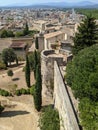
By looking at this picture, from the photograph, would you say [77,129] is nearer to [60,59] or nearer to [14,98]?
[60,59]

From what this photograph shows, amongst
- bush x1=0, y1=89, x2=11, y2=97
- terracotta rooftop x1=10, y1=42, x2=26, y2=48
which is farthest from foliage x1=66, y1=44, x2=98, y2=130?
terracotta rooftop x1=10, y1=42, x2=26, y2=48

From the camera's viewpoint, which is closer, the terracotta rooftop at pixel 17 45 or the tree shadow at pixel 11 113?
the tree shadow at pixel 11 113

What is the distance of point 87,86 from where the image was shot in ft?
43.0

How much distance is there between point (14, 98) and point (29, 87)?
3.11 m

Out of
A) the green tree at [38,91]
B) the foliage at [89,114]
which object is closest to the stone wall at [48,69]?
the green tree at [38,91]

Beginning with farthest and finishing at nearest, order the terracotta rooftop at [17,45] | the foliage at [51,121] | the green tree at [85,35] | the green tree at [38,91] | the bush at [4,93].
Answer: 1. the terracotta rooftop at [17,45]
2. the bush at [4,93]
3. the green tree at [85,35]
4. the green tree at [38,91]
5. the foliage at [51,121]

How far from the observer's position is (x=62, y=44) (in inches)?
1358

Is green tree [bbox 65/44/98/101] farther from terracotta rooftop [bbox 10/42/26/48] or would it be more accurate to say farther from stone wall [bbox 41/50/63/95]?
terracotta rooftop [bbox 10/42/26/48]

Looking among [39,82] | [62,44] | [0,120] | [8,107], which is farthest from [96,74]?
[62,44]

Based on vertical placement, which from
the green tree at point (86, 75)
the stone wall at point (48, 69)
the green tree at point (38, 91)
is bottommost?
the green tree at point (38, 91)

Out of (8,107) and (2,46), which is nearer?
(8,107)

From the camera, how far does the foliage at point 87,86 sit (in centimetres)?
1110

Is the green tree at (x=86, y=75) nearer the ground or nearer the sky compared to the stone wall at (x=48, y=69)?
nearer the sky

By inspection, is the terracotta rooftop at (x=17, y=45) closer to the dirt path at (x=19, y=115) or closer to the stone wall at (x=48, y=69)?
the dirt path at (x=19, y=115)
